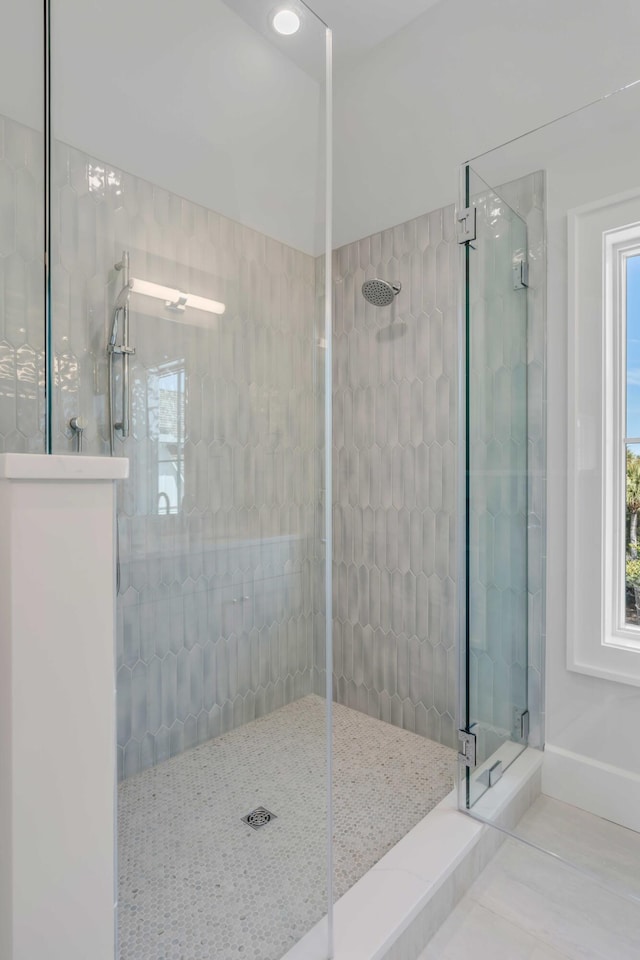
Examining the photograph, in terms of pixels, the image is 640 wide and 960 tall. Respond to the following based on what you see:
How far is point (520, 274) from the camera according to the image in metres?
1.65

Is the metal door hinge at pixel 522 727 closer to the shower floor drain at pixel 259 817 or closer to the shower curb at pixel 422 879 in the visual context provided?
Result: the shower curb at pixel 422 879

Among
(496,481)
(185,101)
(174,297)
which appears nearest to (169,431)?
(174,297)

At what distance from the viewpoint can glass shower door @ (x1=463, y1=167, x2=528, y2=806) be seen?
5.27 feet

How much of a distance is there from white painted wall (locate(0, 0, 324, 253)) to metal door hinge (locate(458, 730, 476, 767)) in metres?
1.44

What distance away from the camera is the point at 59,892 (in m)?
0.63

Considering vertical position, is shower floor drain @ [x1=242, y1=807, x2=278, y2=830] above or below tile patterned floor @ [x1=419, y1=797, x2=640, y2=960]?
above

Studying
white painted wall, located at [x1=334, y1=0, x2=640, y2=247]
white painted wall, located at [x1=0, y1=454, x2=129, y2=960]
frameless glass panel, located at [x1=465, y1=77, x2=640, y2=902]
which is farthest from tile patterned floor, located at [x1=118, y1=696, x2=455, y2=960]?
white painted wall, located at [x1=334, y1=0, x2=640, y2=247]

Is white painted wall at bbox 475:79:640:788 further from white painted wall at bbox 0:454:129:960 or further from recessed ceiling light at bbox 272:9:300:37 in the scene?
white painted wall at bbox 0:454:129:960

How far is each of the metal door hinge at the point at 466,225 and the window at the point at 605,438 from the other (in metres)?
0.28

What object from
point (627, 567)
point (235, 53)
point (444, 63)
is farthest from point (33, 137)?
point (627, 567)

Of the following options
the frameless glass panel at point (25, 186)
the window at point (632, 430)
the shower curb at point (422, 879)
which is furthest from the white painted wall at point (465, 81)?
the shower curb at point (422, 879)

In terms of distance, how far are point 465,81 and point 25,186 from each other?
56.8 inches

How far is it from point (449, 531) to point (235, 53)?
161 cm

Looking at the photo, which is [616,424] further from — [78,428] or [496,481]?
[78,428]
